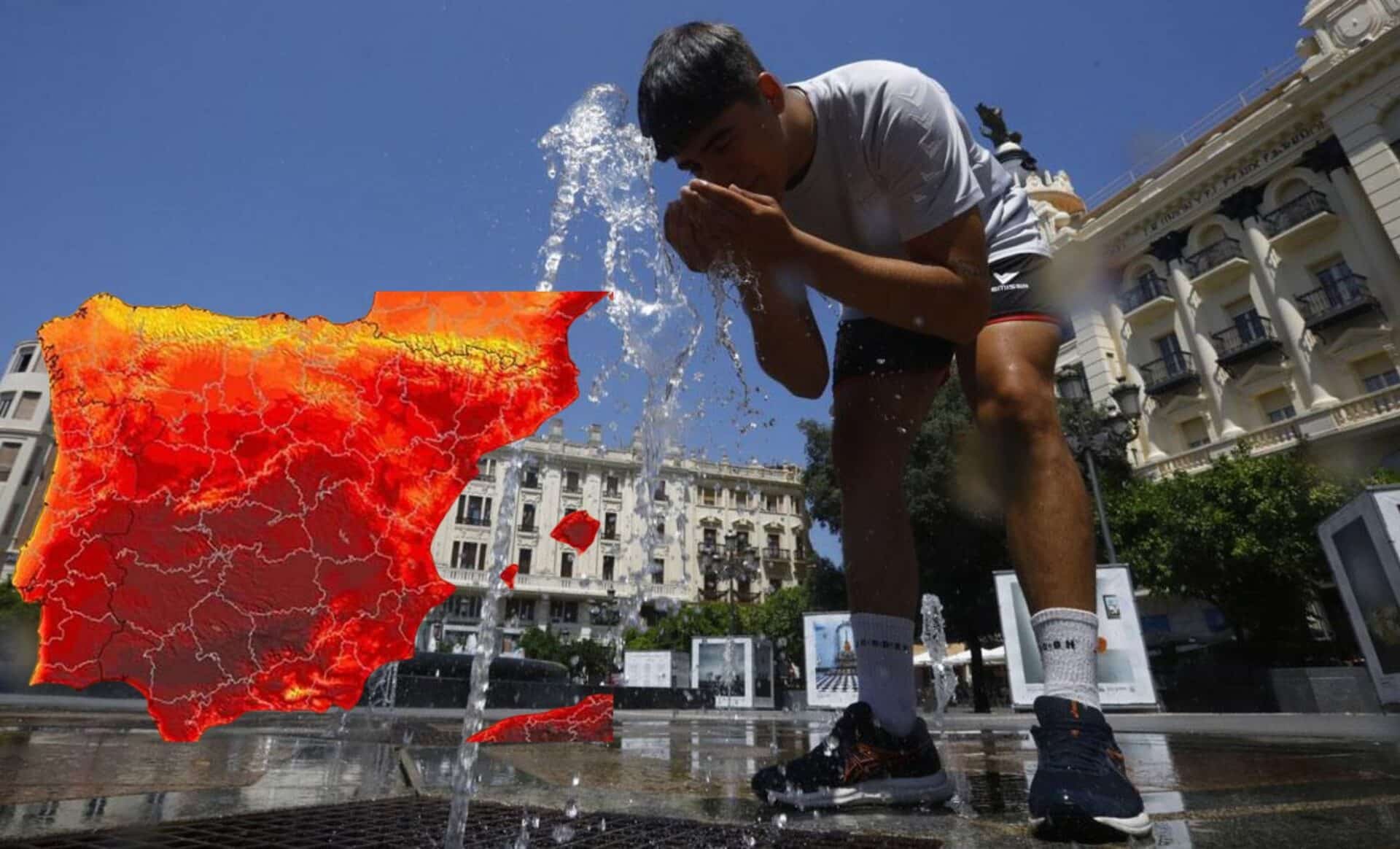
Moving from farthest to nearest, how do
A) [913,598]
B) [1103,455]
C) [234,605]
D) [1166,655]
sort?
[1103,455] → [1166,655] → [234,605] → [913,598]

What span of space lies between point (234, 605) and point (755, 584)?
4496 centimetres

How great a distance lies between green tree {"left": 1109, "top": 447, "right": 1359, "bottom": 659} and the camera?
51.8ft

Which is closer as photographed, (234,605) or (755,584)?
(234,605)

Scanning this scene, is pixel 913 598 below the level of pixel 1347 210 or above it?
below

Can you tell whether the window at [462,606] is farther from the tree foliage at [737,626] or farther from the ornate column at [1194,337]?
the ornate column at [1194,337]

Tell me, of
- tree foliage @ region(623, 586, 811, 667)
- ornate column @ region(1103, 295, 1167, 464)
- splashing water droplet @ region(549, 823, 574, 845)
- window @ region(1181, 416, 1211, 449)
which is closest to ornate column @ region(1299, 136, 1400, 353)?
window @ region(1181, 416, 1211, 449)

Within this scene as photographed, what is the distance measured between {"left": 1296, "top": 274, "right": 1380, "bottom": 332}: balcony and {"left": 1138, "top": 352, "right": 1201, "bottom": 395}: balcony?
3.14 metres

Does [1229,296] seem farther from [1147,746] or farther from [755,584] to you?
[755,584]

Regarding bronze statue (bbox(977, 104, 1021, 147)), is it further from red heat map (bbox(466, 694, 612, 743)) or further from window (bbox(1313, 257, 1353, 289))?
red heat map (bbox(466, 694, 612, 743))

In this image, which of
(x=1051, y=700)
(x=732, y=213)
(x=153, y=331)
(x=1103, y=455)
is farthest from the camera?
(x=1103, y=455)

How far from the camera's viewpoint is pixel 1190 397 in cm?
2219

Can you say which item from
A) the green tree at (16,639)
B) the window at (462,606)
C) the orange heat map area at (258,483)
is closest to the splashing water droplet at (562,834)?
the orange heat map area at (258,483)

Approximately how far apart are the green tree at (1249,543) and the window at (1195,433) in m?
3.88

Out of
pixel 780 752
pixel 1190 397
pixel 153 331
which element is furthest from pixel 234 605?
pixel 1190 397
